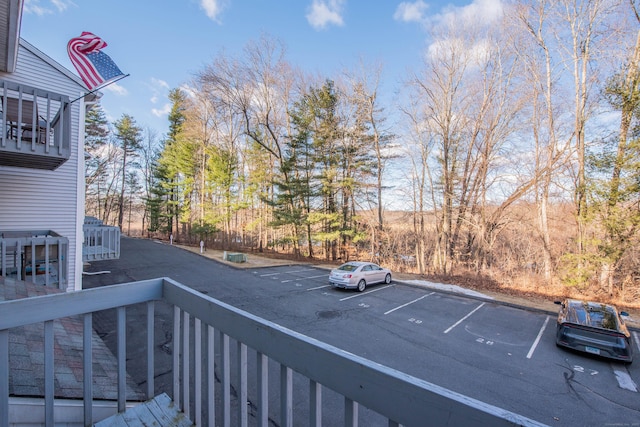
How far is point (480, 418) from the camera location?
691 mm

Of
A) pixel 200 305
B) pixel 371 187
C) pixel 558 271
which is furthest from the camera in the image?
pixel 371 187

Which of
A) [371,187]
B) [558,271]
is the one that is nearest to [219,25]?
[371,187]

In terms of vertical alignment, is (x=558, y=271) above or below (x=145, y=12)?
below

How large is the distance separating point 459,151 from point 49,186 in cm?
1711

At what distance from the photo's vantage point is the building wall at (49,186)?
23.7 ft

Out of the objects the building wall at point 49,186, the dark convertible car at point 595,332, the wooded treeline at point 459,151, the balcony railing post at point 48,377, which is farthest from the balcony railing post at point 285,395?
the wooded treeline at point 459,151

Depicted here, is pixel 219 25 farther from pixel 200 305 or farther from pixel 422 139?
pixel 200 305

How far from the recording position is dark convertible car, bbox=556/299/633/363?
220 inches

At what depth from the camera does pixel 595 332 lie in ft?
19.1

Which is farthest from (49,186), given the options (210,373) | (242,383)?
(242,383)

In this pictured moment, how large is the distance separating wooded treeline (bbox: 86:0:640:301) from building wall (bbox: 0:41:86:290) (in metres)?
9.36

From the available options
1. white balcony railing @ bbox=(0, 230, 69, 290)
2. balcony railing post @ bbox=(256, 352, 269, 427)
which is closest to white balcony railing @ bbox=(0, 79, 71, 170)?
white balcony railing @ bbox=(0, 230, 69, 290)

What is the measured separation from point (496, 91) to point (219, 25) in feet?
45.3

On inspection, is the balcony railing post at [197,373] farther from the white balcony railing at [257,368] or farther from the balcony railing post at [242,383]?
the balcony railing post at [242,383]
